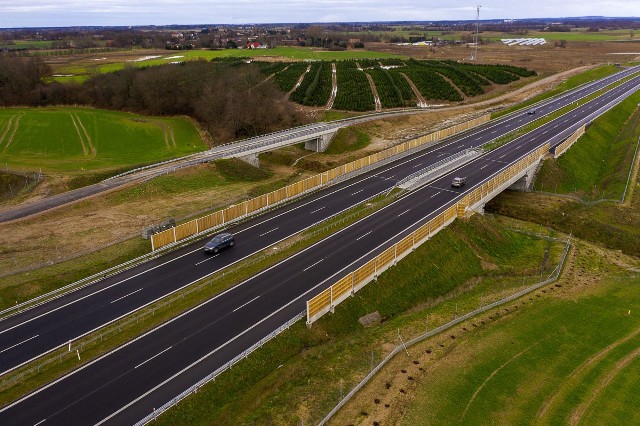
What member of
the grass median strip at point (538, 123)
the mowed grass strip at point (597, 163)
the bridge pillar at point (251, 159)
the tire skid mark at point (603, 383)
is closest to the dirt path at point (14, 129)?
the bridge pillar at point (251, 159)

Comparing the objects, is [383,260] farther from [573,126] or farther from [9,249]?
[573,126]

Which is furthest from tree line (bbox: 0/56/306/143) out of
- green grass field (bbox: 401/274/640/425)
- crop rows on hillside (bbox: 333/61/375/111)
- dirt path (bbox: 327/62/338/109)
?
green grass field (bbox: 401/274/640/425)

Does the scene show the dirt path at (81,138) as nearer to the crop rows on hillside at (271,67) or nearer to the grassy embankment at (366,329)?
the crop rows on hillside at (271,67)

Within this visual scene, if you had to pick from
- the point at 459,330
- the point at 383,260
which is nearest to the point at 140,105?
the point at 383,260

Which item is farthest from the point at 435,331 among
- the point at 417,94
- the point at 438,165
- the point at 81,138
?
the point at 417,94

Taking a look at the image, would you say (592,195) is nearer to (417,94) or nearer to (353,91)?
(417,94)

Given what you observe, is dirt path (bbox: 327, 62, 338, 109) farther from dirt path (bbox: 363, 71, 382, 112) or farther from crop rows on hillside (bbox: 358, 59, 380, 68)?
crop rows on hillside (bbox: 358, 59, 380, 68)
